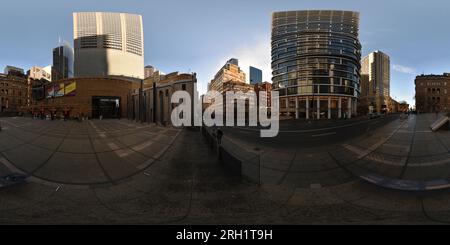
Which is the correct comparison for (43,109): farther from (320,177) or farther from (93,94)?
(320,177)

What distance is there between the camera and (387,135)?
107 centimetres

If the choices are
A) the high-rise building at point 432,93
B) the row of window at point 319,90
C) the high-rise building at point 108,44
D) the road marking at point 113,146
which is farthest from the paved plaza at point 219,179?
the high-rise building at point 108,44

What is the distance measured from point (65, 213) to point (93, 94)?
0.68 meters

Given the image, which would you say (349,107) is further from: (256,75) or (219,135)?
(219,135)

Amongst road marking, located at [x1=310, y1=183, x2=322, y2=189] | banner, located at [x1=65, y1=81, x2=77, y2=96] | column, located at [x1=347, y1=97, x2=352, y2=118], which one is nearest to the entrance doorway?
banner, located at [x1=65, y1=81, x2=77, y2=96]

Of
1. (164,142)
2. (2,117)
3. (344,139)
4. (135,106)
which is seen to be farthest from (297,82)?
(2,117)

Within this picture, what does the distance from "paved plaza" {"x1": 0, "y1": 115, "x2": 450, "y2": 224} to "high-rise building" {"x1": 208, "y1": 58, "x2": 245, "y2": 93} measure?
28cm

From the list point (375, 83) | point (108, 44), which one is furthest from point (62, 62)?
point (375, 83)

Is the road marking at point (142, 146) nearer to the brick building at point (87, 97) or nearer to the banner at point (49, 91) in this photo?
the brick building at point (87, 97)

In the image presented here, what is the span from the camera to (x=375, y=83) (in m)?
1.27

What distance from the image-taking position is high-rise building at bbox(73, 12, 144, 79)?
1.21 m

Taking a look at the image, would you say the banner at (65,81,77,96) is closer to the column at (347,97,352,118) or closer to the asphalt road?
the asphalt road

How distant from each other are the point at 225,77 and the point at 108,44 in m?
0.81

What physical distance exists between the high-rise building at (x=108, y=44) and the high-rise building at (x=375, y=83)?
1232 millimetres
